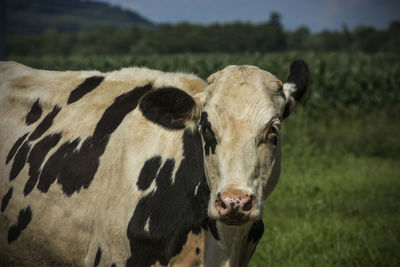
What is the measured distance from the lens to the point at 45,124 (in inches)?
148

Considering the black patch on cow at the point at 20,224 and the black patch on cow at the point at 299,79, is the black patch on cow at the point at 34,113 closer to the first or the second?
the black patch on cow at the point at 20,224

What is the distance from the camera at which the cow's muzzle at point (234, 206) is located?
2461mm

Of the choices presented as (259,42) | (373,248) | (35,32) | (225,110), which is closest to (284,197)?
(373,248)

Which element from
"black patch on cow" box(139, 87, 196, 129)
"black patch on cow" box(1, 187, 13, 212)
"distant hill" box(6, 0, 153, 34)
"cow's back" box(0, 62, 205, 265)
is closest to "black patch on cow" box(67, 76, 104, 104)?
"cow's back" box(0, 62, 205, 265)

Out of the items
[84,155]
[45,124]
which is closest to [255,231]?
[84,155]

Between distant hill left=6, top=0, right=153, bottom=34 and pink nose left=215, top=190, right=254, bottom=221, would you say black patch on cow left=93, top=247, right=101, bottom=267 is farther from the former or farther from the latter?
distant hill left=6, top=0, right=153, bottom=34

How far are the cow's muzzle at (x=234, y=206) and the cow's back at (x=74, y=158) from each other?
622 mm

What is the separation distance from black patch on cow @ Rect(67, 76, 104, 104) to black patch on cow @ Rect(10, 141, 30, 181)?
46cm

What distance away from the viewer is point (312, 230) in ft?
19.8

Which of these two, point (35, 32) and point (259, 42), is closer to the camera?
point (259, 42)

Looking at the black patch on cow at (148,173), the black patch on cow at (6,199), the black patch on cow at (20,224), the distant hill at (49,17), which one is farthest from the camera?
the distant hill at (49,17)

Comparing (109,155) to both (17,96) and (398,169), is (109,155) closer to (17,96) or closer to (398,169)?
(17,96)

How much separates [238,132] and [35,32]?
148 m

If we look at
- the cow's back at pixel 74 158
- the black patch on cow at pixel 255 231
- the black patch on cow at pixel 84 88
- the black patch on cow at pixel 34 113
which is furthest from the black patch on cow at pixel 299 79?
the black patch on cow at pixel 34 113
